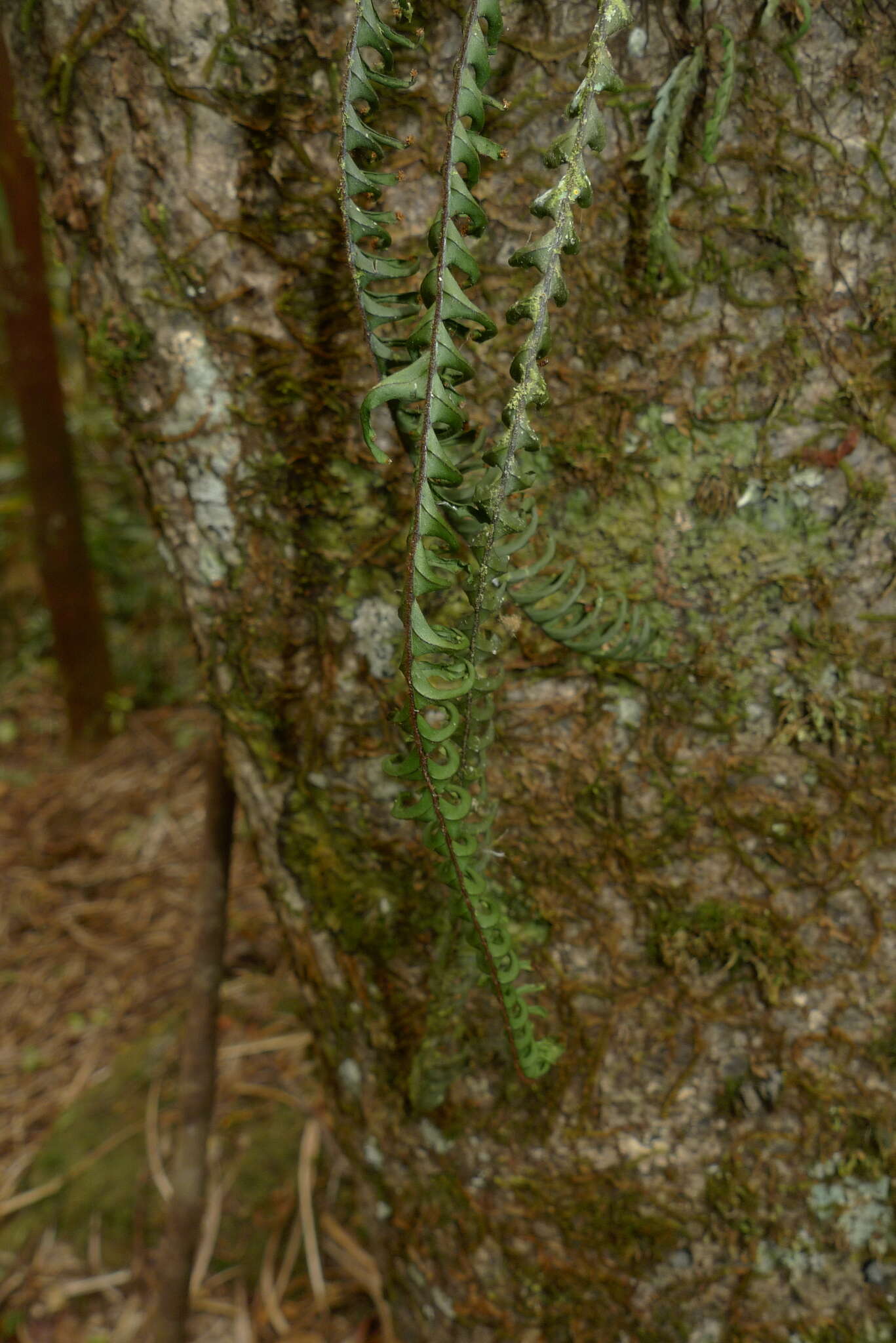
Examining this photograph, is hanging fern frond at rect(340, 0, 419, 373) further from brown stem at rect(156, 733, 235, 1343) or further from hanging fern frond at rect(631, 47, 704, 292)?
brown stem at rect(156, 733, 235, 1343)

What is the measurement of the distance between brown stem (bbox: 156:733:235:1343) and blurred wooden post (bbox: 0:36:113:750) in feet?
9.66

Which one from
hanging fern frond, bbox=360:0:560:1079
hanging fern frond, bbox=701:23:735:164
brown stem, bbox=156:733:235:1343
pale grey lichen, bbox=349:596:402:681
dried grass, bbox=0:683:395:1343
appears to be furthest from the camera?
dried grass, bbox=0:683:395:1343

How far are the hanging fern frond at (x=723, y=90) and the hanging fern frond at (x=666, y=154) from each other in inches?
0.9

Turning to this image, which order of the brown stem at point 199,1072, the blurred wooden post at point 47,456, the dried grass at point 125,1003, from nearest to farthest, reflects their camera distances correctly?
the brown stem at point 199,1072
the dried grass at point 125,1003
the blurred wooden post at point 47,456

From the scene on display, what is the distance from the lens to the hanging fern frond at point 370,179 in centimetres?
69

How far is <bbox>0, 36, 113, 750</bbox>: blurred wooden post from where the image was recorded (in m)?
3.54

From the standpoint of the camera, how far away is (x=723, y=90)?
0.82 metres

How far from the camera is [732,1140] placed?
1145 mm

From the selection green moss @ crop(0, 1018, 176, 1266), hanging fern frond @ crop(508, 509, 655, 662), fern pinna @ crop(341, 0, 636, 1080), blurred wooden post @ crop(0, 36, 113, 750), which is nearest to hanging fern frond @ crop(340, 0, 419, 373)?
fern pinna @ crop(341, 0, 636, 1080)

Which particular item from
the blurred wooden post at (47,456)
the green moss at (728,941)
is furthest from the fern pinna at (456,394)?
the blurred wooden post at (47,456)

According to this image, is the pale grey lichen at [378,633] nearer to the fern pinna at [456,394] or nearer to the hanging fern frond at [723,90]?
the fern pinna at [456,394]

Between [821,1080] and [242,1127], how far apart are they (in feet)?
4.77

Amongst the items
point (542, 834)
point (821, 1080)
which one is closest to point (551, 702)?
point (542, 834)

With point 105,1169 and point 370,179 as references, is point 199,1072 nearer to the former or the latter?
point 105,1169
